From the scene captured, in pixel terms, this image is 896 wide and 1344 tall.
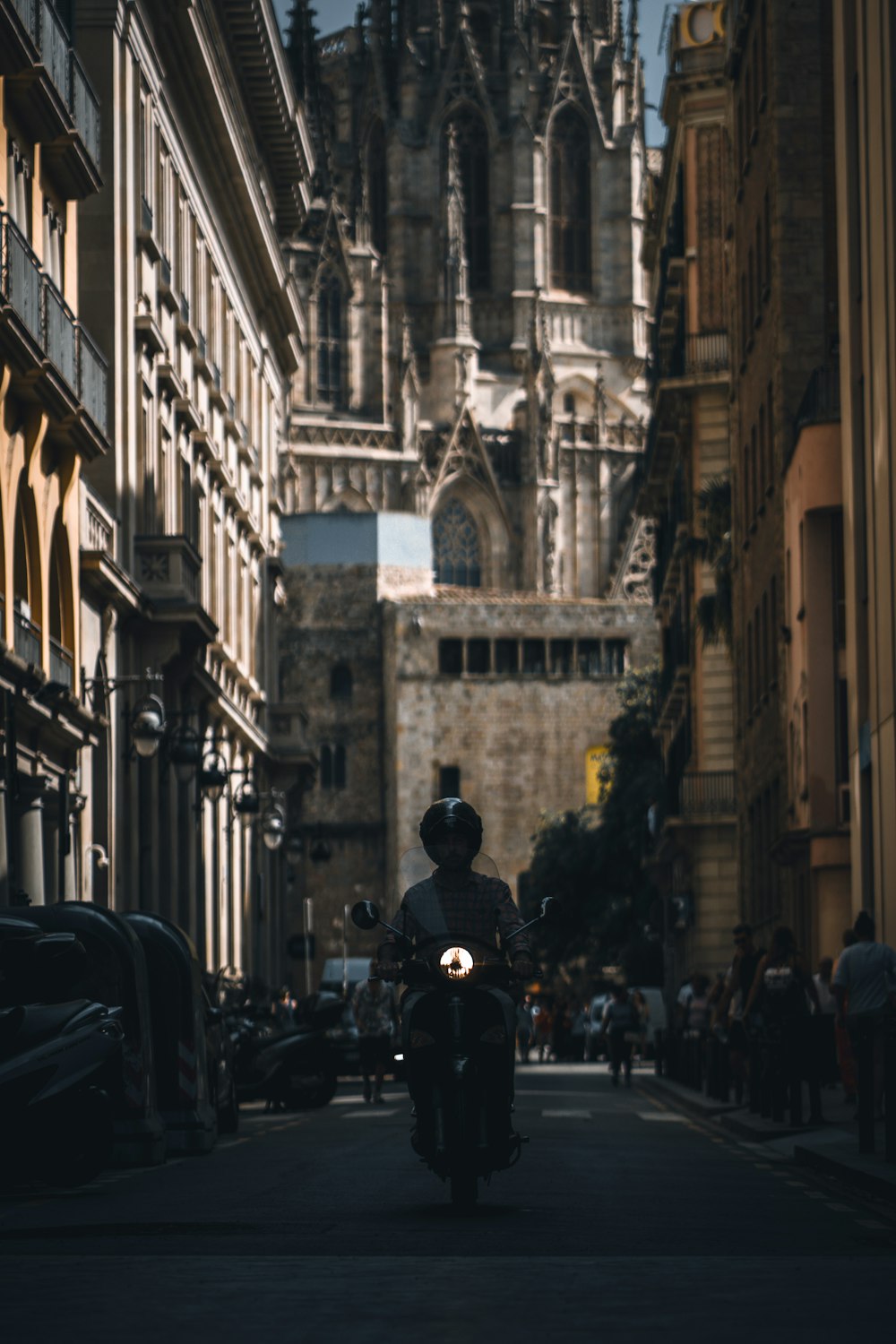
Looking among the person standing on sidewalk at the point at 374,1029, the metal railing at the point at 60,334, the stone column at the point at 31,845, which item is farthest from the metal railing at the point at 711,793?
the stone column at the point at 31,845

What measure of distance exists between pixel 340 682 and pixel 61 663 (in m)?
64.7

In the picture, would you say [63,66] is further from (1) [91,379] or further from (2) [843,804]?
(2) [843,804]

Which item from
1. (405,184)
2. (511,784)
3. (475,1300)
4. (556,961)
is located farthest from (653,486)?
(405,184)

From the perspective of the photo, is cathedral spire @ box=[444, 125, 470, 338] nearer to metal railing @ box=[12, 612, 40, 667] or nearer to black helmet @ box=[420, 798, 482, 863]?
metal railing @ box=[12, 612, 40, 667]

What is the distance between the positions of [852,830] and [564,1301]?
A: 20.7m

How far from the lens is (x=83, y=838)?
31.9 metres

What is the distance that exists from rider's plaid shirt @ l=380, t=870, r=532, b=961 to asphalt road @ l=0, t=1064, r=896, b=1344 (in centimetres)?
127

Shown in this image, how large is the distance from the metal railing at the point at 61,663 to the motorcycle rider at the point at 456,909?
15.8 metres

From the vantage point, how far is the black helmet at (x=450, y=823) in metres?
13.3

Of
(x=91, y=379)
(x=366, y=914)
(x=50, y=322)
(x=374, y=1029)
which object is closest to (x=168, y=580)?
(x=91, y=379)

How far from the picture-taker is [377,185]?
5032 inches

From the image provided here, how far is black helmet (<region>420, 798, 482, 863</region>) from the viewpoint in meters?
13.3

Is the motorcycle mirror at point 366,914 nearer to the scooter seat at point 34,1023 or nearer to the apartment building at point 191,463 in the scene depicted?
the scooter seat at point 34,1023

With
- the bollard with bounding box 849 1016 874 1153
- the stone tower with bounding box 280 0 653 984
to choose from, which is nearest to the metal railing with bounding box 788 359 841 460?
the bollard with bounding box 849 1016 874 1153
